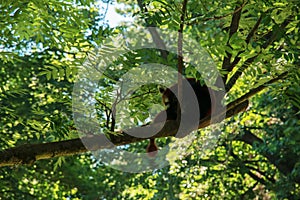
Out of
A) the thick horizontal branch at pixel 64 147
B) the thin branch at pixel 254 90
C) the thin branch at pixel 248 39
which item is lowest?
the thick horizontal branch at pixel 64 147

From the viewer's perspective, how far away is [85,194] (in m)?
6.14

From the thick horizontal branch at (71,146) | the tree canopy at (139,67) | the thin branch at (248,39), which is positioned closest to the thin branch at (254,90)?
the tree canopy at (139,67)

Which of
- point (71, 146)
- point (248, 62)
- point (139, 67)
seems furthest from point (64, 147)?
point (248, 62)

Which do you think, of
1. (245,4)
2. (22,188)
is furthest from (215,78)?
(22,188)

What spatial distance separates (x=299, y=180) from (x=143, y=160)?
5.65ft

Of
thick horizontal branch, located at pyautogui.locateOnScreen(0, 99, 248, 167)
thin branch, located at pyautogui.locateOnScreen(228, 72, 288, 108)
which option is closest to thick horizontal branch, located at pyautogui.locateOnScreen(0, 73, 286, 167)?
thick horizontal branch, located at pyautogui.locateOnScreen(0, 99, 248, 167)

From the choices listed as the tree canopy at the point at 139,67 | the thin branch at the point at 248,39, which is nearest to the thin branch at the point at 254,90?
the tree canopy at the point at 139,67

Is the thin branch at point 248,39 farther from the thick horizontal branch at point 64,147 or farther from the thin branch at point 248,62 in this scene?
the thick horizontal branch at point 64,147

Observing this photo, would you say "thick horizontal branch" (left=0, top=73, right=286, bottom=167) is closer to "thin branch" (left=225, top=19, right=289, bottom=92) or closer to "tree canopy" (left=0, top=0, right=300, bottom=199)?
"tree canopy" (left=0, top=0, right=300, bottom=199)

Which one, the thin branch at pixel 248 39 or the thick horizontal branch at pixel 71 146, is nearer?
the thick horizontal branch at pixel 71 146

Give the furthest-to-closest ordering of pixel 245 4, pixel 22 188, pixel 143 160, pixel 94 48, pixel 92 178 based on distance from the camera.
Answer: pixel 92 178, pixel 22 188, pixel 143 160, pixel 94 48, pixel 245 4

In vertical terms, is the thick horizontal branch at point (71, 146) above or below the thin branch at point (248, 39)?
below

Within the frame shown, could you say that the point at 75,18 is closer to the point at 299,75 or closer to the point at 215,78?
the point at 215,78

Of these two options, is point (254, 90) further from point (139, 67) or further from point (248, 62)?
point (139, 67)
